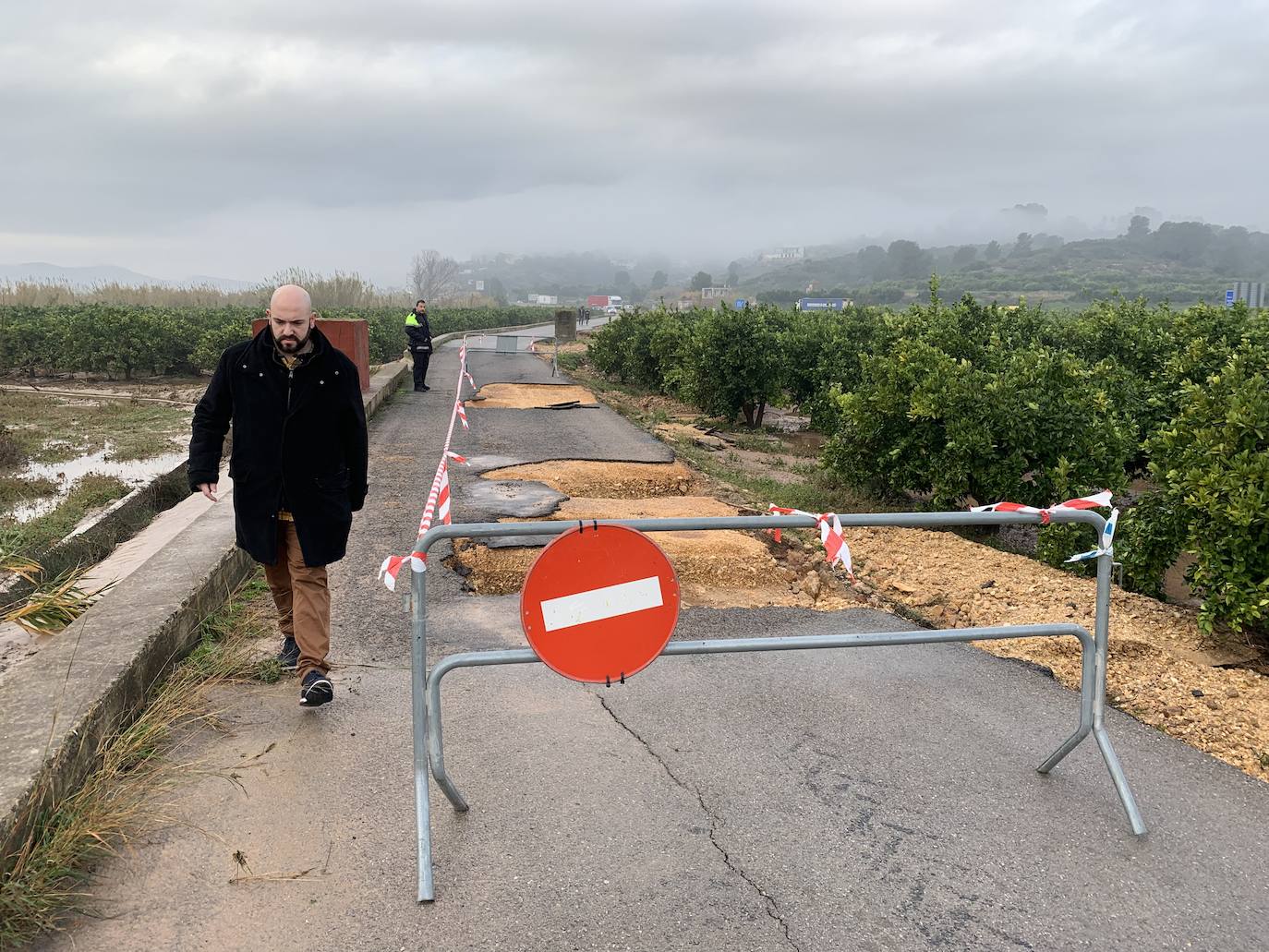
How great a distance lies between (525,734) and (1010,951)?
2.06 meters

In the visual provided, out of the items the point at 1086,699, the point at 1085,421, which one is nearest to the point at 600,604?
the point at 1086,699

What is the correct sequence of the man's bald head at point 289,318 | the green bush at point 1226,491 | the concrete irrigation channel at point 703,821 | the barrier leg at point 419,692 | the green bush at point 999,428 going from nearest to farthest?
the concrete irrigation channel at point 703,821 < the barrier leg at point 419,692 < the man's bald head at point 289,318 < the green bush at point 1226,491 < the green bush at point 999,428

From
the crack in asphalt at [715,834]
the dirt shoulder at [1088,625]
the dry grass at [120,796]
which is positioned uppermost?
the dry grass at [120,796]

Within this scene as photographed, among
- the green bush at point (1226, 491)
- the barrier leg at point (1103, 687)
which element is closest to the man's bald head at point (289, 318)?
the barrier leg at point (1103, 687)

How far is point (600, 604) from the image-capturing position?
334 centimetres

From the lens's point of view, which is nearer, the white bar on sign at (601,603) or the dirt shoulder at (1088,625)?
the white bar on sign at (601,603)

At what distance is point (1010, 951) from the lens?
9.03 ft

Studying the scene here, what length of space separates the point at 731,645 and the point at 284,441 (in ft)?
6.80

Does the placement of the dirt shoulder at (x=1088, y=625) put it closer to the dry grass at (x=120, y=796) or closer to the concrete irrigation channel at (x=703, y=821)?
the concrete irrigation channel at (x=703, y=821)

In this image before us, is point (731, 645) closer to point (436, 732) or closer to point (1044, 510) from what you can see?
point (436, 732)

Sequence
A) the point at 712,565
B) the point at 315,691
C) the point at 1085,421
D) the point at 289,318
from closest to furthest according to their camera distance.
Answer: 1. the point at 289,318
2. the point at 315,691
3. the point at 712,565
4. the point at 1085,421

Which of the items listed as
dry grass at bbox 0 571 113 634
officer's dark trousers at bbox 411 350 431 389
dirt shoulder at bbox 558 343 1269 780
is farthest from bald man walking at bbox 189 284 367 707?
officer's dark trousers at bbox 411 350 431 389

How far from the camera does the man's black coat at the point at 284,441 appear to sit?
411 centimetres

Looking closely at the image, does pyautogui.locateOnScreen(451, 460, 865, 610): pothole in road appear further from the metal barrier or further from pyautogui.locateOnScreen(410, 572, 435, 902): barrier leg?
pyautogui.locateOnScreen(410, 572, 435, 902): barrier leg
